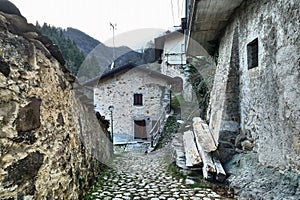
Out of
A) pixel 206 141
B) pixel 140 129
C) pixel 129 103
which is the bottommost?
pixel 140 129

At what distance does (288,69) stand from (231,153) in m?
2.40

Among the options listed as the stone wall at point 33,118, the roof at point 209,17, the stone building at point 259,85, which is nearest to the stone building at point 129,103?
the roof at point 209,17

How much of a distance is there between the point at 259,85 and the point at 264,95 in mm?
266

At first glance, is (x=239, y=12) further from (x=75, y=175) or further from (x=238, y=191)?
(x=75, y=175)

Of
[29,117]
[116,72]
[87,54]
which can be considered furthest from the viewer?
[87,54]

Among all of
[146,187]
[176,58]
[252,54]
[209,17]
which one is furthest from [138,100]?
[252,54]

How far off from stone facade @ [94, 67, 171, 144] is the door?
139mm

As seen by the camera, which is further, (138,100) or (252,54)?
(138,100)

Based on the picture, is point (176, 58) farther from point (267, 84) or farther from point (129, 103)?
point (267, 84)

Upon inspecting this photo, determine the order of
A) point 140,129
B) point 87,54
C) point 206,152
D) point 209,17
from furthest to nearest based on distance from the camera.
A: 1. point 87,54
2. point 140,129
3. point 209,17
4. point 206,152

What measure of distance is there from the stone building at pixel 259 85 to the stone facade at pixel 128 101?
10.8 m

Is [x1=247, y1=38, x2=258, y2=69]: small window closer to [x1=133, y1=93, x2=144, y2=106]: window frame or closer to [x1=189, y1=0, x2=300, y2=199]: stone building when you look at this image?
[x1=189, y1=0, x2=300, y2=199]: stone building

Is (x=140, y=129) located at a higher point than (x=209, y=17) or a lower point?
lower

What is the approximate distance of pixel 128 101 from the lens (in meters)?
16.8
